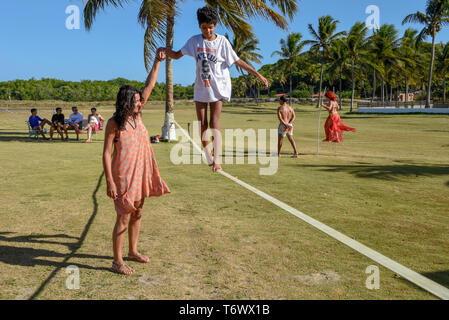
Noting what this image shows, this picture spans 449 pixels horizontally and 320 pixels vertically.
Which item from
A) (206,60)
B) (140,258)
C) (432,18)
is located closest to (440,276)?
(140,258)

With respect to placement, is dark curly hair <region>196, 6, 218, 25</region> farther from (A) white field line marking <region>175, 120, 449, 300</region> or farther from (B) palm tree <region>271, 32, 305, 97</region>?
(B) palm tree <region>271, 32, 305, 97</region>

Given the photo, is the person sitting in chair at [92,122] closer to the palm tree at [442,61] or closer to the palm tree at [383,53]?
the palm tree at [383,53]

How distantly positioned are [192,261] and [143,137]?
1.46 m

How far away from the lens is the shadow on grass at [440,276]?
12.3ft

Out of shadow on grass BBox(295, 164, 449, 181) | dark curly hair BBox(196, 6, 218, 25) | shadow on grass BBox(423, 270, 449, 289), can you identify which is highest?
dark curly hair BBox(196, 6, 218, 25)

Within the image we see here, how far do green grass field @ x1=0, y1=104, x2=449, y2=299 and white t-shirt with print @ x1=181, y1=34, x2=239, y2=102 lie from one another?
6.10 feet

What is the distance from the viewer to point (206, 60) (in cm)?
474

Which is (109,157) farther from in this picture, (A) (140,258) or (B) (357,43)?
(B) (357,43)

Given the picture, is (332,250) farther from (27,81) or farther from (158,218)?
(27,81)

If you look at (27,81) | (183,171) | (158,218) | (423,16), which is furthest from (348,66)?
(27,81)

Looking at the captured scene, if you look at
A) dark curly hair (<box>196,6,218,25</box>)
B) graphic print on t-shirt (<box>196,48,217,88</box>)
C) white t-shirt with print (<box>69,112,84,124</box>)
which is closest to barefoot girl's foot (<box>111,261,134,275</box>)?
graphic print on t-shirt (<box>196,48,217,88</box>)

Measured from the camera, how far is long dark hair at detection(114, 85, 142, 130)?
384cm

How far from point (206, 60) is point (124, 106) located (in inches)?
53.4

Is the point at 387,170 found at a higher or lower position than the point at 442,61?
lower
